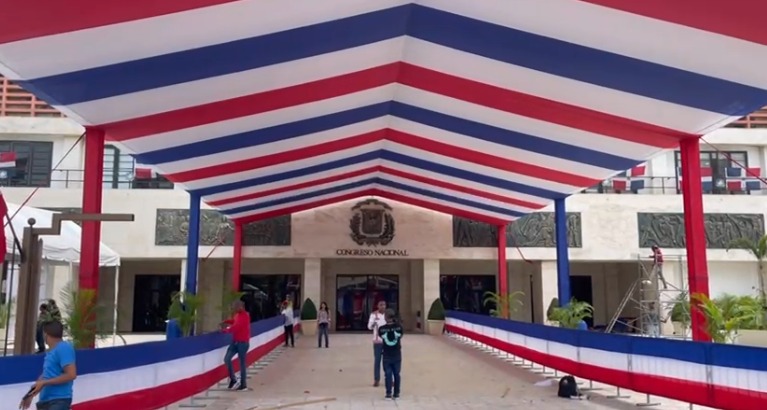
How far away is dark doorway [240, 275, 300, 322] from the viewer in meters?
29.3

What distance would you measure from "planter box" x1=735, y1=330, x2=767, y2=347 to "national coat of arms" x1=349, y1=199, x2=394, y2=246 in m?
13.6

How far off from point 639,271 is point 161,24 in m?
24.6

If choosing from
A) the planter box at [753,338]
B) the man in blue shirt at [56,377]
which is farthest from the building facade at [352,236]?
the man in blue shirt at [56,377]

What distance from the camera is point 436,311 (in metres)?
26.8

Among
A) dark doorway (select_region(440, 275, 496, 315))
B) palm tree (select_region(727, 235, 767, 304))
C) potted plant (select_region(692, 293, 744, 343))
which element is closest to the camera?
potted plant (select_region(692, 293, 744, 343))

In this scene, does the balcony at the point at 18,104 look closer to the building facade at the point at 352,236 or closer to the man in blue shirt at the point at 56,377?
the building facade at the point at 352,236

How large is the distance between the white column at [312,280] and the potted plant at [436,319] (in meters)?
4.48

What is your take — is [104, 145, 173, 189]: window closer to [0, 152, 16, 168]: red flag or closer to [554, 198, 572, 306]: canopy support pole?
[0, 152, 16, 168]: red flag

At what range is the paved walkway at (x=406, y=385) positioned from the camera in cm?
1015

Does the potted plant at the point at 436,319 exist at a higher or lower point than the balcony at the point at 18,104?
lower

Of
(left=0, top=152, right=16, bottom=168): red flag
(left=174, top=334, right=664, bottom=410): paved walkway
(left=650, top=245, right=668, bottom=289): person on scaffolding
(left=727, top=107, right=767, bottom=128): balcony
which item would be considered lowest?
(left=174, top=334, right=664, bottom=410): paved walkway

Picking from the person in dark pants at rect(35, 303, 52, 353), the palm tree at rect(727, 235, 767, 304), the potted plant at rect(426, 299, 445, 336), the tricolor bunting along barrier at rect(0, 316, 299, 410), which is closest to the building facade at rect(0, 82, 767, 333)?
the palm tree at rect(727, 235, 767, 304)

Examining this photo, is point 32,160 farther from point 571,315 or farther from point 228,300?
point 571,315

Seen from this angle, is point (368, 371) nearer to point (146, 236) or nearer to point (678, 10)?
point (678, 10)
